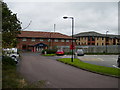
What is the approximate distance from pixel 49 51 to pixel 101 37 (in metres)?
37.7

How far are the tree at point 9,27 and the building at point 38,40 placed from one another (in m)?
40.0

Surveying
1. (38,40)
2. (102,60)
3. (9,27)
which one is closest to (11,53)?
(9,27)

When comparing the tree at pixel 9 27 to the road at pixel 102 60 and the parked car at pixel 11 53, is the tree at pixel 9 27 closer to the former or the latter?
the parked car at pixel 11 53

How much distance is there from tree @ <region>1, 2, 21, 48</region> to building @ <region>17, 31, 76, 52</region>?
1576 inches

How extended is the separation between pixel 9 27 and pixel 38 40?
43.2 metres

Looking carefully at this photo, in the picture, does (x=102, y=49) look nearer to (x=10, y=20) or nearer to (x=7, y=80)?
(x=10, y=20)

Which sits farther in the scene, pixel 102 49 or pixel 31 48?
pixel 31 48

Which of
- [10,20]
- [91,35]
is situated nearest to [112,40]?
[91,35]

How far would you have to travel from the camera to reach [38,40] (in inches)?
2031

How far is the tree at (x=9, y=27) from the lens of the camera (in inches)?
290

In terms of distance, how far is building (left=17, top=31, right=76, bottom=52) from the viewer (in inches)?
1950

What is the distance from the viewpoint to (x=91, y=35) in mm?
65062

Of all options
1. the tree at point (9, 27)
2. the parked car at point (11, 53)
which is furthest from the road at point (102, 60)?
the tree at point (9, 27)

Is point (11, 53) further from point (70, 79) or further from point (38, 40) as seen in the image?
point (38, 40)
